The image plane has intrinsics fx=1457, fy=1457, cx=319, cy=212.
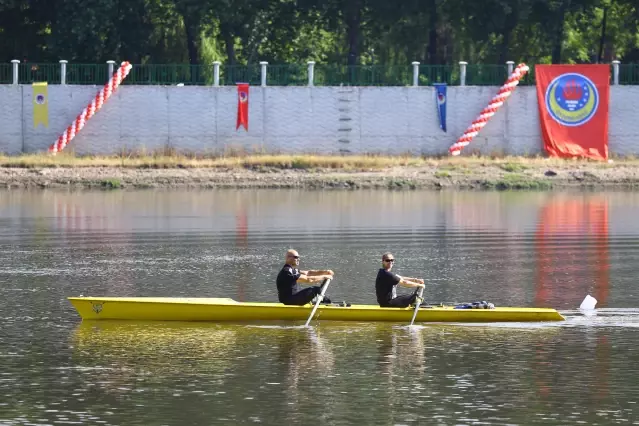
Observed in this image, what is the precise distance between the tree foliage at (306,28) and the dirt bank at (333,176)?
23.1ft

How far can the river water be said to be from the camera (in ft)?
61.8

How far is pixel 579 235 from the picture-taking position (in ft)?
131

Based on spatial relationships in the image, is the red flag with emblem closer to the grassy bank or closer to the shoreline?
the grassy bank

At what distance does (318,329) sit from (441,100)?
111 feet

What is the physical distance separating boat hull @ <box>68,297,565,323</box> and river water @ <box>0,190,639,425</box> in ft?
0.64

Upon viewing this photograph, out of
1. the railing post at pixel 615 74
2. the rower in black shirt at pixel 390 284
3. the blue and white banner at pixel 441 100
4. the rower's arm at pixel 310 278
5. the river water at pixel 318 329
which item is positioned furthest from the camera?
the railing post at pixel 615 74

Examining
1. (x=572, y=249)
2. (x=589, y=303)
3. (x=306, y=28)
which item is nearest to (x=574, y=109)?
(x=306, y=28)

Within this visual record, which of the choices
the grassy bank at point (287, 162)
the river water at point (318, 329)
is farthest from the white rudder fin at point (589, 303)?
the grassy bank at point (287, 162)

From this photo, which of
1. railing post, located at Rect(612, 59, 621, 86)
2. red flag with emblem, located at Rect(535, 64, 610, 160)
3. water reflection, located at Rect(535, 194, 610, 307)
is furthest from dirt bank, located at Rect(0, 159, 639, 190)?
railing post, located at Rect(612, 59, 621, 86)

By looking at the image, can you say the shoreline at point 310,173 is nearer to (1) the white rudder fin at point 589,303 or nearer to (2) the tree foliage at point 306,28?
(2) the tree foliage at point 306,28

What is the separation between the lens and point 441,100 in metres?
57.8

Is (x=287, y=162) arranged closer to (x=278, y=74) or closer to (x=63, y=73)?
(x=278, y=74)

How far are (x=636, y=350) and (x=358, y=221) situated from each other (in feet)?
70.6

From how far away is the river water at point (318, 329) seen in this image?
18.8m
